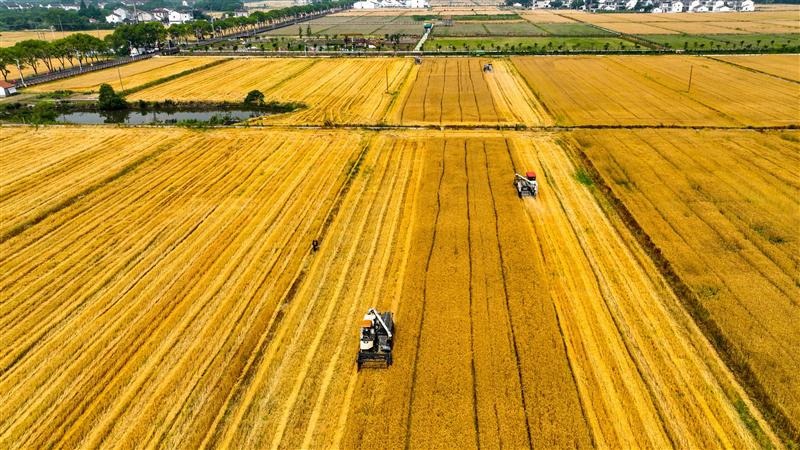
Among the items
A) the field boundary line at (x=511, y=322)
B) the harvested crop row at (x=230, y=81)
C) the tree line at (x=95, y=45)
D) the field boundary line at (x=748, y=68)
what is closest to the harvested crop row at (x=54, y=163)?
the harvested crop row at (x=230, y=81)

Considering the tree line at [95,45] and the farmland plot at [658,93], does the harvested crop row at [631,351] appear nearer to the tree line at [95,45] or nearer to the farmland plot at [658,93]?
the farmland plot at [658,93]

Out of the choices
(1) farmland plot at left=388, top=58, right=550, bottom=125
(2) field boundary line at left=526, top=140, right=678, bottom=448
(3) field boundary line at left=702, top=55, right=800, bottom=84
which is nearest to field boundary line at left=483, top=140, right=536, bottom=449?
(2) field boundary line at left=526, top=140, right=678, bottom=448

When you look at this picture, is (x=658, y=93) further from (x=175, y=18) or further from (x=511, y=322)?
(x=175, y=18)

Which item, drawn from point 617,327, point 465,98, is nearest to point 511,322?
point 617,327

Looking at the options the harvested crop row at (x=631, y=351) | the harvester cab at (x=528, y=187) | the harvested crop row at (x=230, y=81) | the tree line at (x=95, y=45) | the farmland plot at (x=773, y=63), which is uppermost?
the tree line at (x=95, y=45)

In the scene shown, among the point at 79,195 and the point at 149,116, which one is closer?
the point at 79,195
